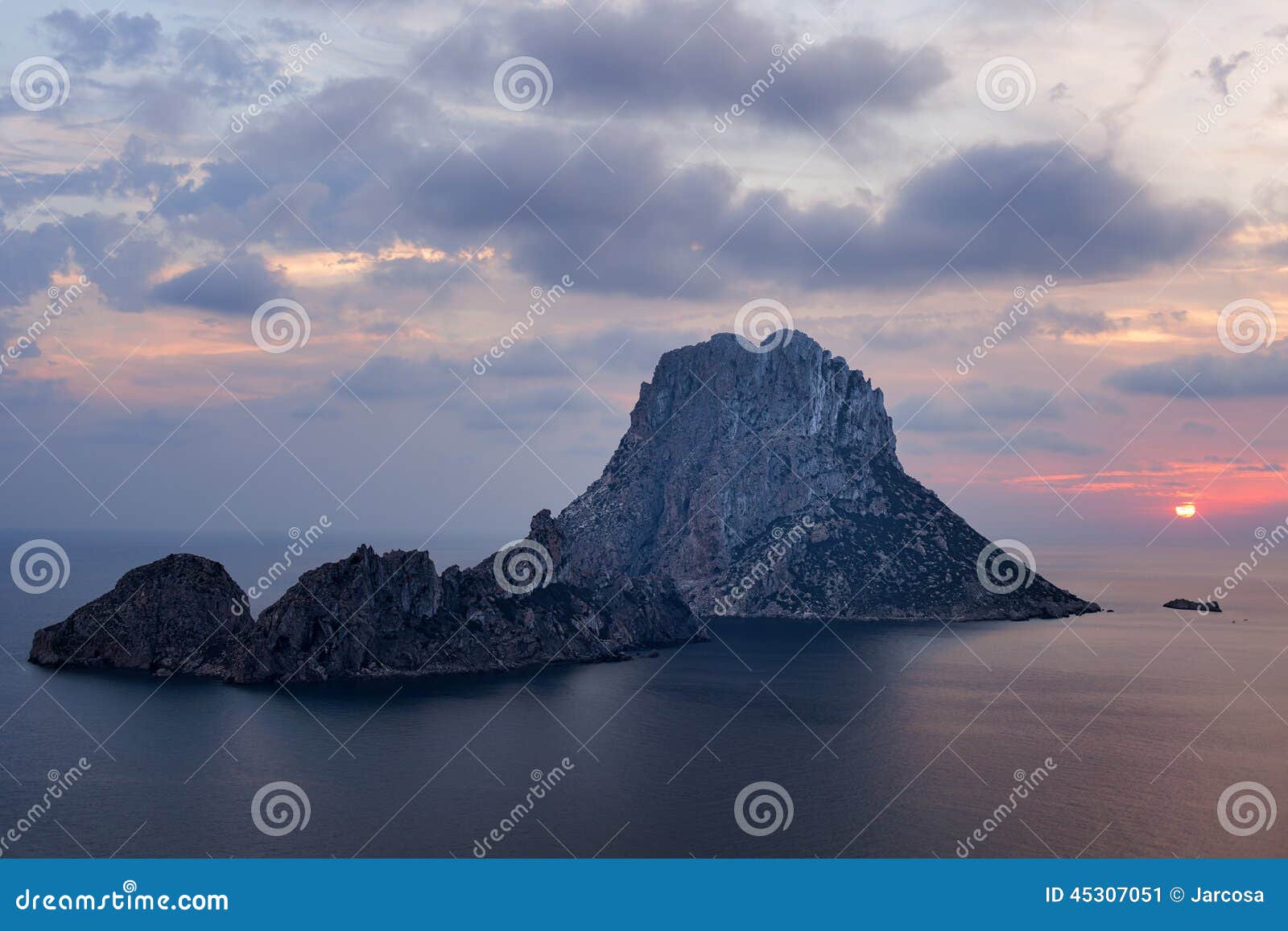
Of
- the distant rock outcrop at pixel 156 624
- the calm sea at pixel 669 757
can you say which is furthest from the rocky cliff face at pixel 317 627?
the calm sea at pixel 669 757

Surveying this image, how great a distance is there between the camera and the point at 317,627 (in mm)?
119438

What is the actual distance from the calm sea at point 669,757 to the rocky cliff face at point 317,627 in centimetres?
519

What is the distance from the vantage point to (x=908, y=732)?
93.8 meters

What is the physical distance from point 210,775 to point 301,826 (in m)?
16.0

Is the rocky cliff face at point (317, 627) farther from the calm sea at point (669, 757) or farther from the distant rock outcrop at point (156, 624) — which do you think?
the calm sea at point (669, 757)

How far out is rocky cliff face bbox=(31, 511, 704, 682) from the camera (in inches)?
4636

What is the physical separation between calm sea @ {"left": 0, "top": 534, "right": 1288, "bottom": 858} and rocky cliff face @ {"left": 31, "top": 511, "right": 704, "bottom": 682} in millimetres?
5188

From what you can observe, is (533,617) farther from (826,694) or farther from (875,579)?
(875,579)

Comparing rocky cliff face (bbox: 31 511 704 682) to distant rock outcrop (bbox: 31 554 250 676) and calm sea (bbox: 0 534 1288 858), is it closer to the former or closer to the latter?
distant rock outcrop (bbox: 31 554 250 676)

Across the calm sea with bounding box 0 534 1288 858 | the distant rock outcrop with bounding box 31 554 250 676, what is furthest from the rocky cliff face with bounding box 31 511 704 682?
the calm sea with bounding box 0 534 1288 858

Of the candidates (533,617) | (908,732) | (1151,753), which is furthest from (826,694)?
(533,617)

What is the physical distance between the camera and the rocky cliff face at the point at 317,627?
117750mm

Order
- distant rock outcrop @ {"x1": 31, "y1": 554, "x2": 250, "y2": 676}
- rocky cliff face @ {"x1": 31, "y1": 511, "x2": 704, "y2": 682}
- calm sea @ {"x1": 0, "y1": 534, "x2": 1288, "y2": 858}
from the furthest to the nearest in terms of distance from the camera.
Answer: distant rock outcrop @ {"x1": 31, "y1": 554, "x2": 250, "y2": 676} < rocky cliff face @ {"x1": 31, "y1": 511, "x2": 704, "y2": 682} < calm sea @ {"x1": 0, "y1": 534, "x2": 1288, "y2": 858}

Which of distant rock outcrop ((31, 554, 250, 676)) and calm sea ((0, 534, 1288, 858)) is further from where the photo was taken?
distant rock outcrop ((31, 554, 250, 676))
